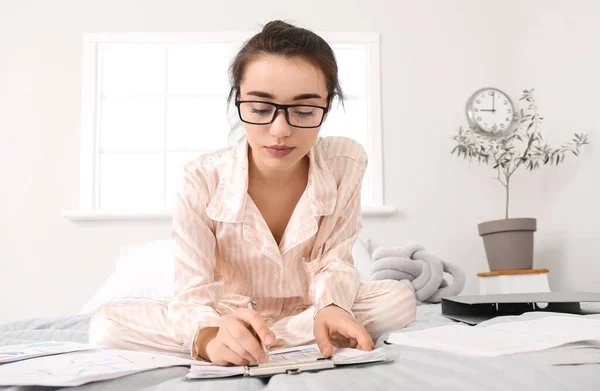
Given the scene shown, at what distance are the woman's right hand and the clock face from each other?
7.92 feet

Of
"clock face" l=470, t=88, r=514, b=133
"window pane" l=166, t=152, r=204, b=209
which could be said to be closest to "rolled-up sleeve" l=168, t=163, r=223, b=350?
"window pane" l=166, t=152, r=204, b=209

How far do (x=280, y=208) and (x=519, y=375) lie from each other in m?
0.78

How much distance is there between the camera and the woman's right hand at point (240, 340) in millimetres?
874

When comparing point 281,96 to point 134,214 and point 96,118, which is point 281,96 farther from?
point 96,118

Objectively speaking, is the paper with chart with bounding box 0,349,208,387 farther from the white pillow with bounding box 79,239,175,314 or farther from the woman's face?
the white pillow with bounding box 79,239,175,314

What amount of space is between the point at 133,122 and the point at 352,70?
4.01 feet

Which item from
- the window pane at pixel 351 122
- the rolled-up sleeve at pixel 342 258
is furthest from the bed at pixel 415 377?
the window pane at pixel 351 122

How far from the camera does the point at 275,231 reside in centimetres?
138

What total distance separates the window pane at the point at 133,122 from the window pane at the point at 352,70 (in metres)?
1.00

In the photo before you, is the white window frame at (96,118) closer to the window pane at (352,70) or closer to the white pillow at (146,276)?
the window pane at (352,70)

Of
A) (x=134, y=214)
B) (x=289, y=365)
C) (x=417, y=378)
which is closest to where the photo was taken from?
(x=417, y=378)

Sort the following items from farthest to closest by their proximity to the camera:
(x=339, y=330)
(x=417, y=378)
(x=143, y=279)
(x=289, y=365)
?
(x=143, y=279) → (x=339, y=330) → (x=289, y=365) → (x=417, y=378)

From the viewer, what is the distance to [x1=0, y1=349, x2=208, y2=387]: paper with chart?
0.69m

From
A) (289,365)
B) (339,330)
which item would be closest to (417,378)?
(289,365)
